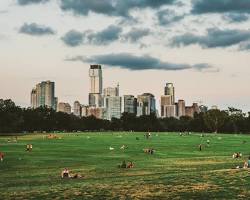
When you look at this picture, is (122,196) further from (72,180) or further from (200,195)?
(72,180)

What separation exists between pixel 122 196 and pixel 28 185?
9.01 m

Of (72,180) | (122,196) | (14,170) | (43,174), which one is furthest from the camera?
(14,170)

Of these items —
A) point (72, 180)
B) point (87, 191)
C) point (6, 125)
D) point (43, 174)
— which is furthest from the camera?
point (6, 125)

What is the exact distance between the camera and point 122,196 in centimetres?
3253

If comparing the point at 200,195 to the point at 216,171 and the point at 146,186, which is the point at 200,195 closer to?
the point at 146,186

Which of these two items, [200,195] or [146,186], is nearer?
[200,195]

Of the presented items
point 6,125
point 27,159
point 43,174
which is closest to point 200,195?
point 43,174

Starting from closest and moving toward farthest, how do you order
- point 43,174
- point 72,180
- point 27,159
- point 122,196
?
point 122,196 → point 72,180 → point 43,174 → point 27,159

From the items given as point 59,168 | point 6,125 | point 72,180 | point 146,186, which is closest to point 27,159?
point 59,168

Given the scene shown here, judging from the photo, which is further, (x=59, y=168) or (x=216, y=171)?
(x=59, y=168)

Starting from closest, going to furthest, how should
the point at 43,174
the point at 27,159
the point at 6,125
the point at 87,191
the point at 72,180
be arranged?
the point at 87,191, the point at 72,180, the point at 43,174, the point at 27,159, the point at 6,125

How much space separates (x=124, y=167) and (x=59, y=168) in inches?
263

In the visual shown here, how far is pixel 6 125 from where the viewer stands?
7854 inches

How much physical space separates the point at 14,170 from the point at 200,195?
23.1 metres
